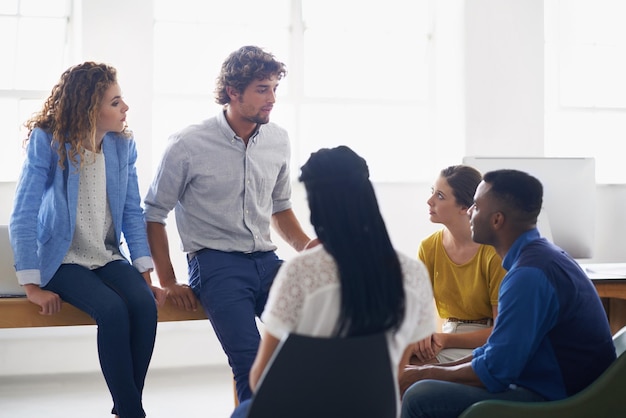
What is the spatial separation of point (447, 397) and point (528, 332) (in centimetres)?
27

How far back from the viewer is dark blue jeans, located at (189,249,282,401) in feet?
8.28

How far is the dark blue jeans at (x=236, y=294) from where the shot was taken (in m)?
2.52

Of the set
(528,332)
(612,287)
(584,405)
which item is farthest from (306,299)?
(612,287)

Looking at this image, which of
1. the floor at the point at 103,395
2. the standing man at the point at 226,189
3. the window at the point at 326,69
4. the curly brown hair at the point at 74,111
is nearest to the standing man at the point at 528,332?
the standing man at the point at 226,189

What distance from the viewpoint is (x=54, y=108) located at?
2.76 m

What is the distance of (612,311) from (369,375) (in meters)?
2.43

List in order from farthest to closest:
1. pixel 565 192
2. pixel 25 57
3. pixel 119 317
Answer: pixel 25 57
pixel 565 192
pixel 119 317

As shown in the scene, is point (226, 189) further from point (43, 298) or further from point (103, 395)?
point (103, 395)

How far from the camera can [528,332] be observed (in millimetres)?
1885

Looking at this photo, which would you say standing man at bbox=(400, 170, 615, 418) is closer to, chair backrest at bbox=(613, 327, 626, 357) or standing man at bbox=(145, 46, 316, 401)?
chair backrest at bbox=(613, 327, 626, 357)

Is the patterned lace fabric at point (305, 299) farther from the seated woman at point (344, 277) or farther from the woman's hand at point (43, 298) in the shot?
the woman's hand at point (43, 298)

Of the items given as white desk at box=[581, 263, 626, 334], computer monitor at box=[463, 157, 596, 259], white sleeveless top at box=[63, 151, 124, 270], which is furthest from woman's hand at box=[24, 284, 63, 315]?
white desk at box=[581, 263, 626, 334]

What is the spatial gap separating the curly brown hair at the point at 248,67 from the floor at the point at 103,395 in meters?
1.54

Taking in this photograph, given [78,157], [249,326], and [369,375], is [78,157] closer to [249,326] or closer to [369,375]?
[249,326]
